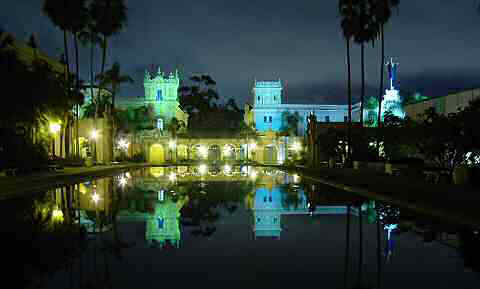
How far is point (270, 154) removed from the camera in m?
68.3

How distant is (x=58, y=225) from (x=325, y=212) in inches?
292

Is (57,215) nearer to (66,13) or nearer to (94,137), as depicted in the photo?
(66,13)

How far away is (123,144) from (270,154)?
2345cm

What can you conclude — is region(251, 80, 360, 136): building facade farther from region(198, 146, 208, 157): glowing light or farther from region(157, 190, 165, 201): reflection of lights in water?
region(157, 190, 165, 201): reflection of lights in water

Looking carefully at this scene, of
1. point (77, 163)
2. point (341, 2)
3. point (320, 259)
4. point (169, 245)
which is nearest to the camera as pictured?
point (320, 259)

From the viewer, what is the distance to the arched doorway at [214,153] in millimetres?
67825

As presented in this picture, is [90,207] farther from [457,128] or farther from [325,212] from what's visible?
[457,128]

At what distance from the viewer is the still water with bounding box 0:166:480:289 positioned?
6125 mm

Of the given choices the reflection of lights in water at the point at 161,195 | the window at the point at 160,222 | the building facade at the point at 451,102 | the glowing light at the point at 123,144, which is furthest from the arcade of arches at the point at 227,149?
the window at the point at 160,222

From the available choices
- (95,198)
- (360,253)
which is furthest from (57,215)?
(360,253)

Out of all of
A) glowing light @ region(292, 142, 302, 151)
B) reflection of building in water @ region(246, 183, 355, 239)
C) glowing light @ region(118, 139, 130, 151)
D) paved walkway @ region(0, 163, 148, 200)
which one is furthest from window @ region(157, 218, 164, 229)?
glowing light @ region(292, 142, 302, 151)

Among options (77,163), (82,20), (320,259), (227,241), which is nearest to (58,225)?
(227,241)

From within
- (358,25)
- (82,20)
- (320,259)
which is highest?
(82,20)

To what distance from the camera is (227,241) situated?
346 inches
